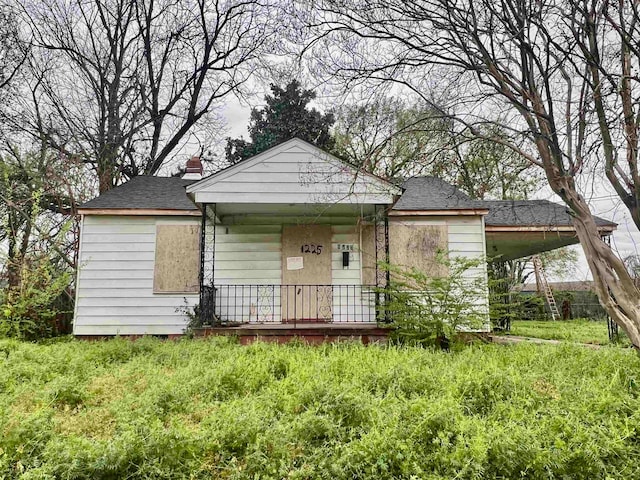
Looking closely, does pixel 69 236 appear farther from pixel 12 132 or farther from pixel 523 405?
pixel 523 405

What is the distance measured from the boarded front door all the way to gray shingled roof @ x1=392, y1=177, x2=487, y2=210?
71.5 inches

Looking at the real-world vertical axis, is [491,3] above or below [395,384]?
above

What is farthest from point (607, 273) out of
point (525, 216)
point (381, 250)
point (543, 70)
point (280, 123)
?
point (280, 123)

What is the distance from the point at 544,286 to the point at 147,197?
15700mm

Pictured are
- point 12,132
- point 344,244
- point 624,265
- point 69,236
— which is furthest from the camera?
point 12,132

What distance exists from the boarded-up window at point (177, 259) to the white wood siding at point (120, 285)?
0.44ft

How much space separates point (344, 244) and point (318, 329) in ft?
7.20

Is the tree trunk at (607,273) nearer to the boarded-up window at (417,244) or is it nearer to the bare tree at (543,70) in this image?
the bare tree at (543,70)

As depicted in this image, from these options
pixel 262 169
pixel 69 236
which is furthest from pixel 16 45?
pixel 262 169

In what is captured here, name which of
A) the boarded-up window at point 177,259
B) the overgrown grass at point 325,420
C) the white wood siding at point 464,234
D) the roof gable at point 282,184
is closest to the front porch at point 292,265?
the boarded-up window at point 177,259

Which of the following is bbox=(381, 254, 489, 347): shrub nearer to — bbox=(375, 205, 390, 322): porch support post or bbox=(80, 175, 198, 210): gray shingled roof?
bbox=(375, 205, 390, 322): porch support post

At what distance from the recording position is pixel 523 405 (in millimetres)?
3670

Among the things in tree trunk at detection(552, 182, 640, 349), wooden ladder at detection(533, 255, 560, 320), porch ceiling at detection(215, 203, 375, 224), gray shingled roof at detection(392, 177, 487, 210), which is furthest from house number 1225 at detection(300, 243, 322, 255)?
wooden ladder at detection(533, 255, 560, 320)

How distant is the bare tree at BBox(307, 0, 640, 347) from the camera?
447 centimetres
